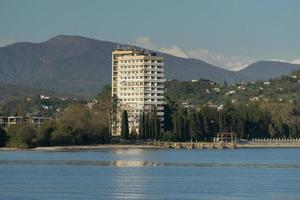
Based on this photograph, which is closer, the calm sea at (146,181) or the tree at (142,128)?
the calm sea at (146,181)

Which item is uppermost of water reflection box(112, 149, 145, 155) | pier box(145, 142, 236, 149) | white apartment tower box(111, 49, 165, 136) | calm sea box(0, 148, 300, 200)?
white apartment tower box(111, 49, 165, 136)

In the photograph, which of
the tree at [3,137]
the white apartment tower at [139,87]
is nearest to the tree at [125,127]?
the white apartment tower at [139,87]

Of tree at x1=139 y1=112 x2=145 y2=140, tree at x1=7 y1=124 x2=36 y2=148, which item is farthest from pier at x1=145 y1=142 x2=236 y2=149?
tree at x1=7 y1=124 x2=36 y2=148

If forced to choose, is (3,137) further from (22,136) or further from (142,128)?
(142,128)

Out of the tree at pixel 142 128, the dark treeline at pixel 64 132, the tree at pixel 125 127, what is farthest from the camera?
the tree at pixel 142 128

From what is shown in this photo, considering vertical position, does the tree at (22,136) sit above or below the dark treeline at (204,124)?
below

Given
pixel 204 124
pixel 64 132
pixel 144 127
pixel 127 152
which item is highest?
pixel 204 124

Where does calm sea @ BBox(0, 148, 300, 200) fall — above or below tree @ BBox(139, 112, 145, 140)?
below

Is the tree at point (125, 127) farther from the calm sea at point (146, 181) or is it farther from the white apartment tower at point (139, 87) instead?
the calm sea at point (146, 181)

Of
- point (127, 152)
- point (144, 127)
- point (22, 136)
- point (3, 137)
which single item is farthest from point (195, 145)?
point (3, 137)

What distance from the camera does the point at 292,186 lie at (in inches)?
2852

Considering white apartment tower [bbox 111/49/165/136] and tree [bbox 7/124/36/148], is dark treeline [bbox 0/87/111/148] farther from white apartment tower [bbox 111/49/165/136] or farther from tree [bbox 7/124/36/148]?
white apartment tower [bbox 111/49/165/136]

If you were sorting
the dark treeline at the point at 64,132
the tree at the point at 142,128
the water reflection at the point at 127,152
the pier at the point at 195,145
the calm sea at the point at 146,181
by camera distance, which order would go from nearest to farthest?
the calm sea at the point at 146,181
the water reflection at the point at 127,152
the dark treeline at the point at 64,132
the pier at the point at 195,145
the tree at the point at 142,128

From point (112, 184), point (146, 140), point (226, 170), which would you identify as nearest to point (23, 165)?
point (226, 170)
